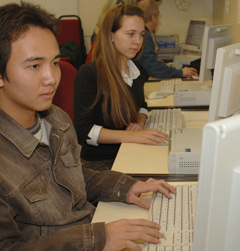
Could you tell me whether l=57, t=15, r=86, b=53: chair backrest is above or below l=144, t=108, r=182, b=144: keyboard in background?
above

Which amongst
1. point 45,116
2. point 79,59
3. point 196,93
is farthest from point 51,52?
point 79,59

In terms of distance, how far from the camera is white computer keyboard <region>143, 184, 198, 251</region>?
75 centimetres

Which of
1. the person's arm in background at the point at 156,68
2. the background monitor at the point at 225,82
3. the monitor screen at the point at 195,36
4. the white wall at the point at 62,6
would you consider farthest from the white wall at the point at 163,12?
the background monitor at the point at 225,82

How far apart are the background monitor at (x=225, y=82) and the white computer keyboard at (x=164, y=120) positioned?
459mm

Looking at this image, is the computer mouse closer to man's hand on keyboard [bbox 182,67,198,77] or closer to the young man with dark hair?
man's hand on keyboard [bbox 182,67,198,77]

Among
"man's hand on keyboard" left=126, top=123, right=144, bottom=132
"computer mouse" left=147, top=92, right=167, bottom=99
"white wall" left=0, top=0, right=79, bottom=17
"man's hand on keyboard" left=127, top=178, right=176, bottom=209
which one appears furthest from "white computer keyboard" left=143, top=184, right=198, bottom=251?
"white wall" left=0, top=0, right=79, bottom=17

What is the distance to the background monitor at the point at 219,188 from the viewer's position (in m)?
0.39

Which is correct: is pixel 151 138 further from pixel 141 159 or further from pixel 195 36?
pixel 195 36

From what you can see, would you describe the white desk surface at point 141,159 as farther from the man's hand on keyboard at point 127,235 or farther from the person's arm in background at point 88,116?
the man's hand on keyboard at point 127,235

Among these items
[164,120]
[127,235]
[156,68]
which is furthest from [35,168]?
[156,68]

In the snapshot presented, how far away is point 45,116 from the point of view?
39.9 inches

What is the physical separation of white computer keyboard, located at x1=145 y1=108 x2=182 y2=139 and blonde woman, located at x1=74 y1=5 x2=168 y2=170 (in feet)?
0.16

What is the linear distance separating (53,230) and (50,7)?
379cm

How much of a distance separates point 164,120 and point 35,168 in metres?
0.90
